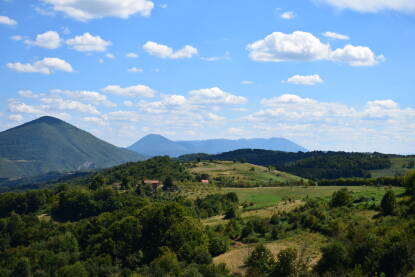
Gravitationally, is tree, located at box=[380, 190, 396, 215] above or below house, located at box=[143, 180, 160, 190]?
above

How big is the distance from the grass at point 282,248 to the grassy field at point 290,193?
31192 millimetres

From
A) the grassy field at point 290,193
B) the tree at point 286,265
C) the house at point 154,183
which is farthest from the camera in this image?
the house at point 154,183

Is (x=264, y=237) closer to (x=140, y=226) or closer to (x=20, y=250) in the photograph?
(x=140, y=226)

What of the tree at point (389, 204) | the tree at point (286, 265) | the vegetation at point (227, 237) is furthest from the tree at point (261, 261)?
the tree at point (389, 204)

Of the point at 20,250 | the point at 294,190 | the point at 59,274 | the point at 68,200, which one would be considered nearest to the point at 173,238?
the point at 59,274

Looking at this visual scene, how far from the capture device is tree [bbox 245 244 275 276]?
156 ft

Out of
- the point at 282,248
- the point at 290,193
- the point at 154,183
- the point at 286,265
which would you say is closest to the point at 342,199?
the point at 282,248

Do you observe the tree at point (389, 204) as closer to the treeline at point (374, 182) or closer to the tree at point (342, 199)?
the tree at point (342, 199)

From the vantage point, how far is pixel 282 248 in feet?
192

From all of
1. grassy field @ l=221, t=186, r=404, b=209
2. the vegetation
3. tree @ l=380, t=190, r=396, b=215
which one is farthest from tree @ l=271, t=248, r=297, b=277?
grassy field @ l=221, t=186, r=404, b=209

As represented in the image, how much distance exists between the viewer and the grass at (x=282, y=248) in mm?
53825

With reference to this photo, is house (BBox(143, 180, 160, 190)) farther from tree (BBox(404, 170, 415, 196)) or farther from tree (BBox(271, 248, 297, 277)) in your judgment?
tree (BBox(271, 248, 297, 277))

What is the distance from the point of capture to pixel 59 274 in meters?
68.5

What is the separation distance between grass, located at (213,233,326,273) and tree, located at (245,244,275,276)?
2.79 meters
